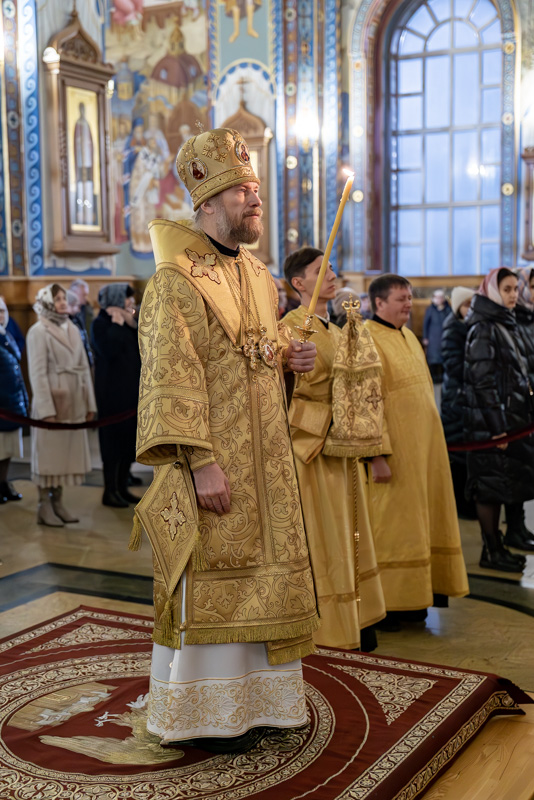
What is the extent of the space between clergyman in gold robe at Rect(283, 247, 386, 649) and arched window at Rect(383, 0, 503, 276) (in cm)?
1031

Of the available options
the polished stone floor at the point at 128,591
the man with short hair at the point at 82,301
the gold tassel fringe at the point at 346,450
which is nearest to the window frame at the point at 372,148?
the man with short hair at the point at 82,301

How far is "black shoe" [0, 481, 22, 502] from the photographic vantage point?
718cm

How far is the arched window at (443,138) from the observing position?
1364cm

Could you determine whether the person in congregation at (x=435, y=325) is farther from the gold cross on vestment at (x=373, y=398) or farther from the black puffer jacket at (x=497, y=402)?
the gold cross on vestment at (x=373, y=398)

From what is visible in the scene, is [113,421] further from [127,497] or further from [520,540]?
[520,540]

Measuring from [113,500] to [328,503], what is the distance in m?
3.52

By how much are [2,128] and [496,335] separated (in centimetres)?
659

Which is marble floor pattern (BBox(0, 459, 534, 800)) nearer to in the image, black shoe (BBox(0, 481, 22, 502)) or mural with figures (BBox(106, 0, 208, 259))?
black shoe (BBox(0, 481, 22, 502))

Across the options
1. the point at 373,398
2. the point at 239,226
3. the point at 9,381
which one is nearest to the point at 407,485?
the point at 373,398

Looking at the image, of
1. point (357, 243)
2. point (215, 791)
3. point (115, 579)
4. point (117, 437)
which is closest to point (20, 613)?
point (115, 579)

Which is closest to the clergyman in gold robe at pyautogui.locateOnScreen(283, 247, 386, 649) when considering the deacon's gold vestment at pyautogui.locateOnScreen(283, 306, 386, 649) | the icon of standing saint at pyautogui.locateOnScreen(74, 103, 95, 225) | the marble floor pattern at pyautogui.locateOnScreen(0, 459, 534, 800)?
the deacon's gold vestment at pyautogui.locateOnScreen(283, 306, 386, 649)

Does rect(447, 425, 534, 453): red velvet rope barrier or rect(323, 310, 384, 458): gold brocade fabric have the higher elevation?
rect(323, 310, 384, 458): gold brocade fabric

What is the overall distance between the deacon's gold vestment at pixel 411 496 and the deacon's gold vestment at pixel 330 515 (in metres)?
0.35

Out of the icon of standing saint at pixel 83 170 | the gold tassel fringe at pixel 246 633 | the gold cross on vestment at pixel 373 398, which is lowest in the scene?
the gold tassel fringe at pixel 246 633
